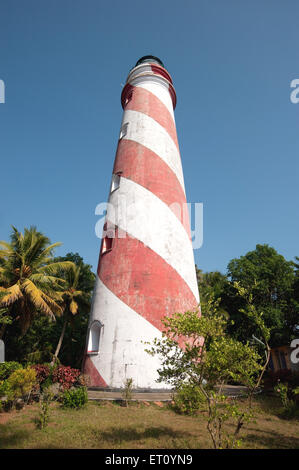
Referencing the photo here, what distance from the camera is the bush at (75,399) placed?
6844 mm

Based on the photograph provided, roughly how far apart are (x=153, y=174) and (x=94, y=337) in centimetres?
617

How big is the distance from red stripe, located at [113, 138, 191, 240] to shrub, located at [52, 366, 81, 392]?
613 centimetres

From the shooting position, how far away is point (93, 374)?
8.31m

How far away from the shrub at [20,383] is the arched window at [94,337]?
6.23 feet

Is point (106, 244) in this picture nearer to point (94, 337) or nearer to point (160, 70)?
point (94, 337)

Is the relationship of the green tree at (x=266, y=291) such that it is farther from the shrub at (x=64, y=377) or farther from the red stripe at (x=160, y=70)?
the red stripe at (x=160, y=70)

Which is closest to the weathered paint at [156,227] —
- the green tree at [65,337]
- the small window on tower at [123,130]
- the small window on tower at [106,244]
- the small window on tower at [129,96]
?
the small window on tower at [106,244]

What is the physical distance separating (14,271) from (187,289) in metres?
8.10

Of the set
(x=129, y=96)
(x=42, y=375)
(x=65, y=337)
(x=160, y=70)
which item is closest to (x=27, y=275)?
(x=42, y=375)

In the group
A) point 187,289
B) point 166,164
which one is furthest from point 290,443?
point 166,164

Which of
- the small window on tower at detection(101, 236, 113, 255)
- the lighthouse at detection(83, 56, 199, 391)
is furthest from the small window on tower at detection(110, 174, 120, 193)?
the small window on tower at detection(101, 236, 113, 255)

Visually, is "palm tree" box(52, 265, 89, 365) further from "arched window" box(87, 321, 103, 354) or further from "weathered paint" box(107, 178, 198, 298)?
"weathered paint" box(107, 178, 198, 298)

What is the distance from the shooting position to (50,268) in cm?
1385

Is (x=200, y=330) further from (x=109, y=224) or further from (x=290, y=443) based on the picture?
(x=109, y=224)
